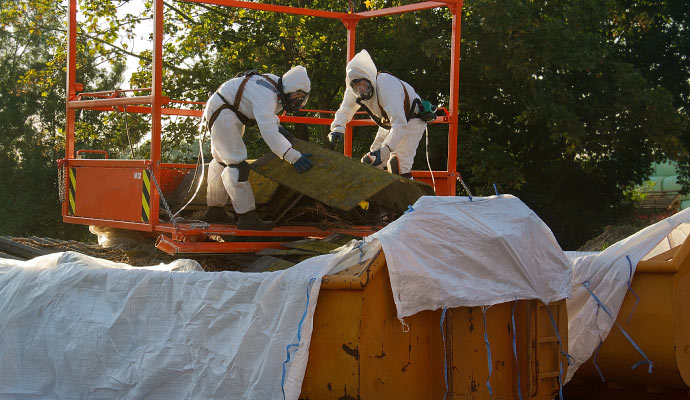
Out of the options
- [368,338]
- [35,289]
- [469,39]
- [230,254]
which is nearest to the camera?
[368,338]

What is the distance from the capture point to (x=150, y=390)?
16.2 feet

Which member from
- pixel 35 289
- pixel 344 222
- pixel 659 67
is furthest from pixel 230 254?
pixel 659 67

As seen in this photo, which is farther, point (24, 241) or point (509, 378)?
point (24, 241)

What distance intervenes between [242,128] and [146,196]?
1072 millimetres

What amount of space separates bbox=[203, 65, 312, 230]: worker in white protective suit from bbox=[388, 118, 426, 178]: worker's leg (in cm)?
107

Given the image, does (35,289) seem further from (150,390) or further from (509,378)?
(509,378)

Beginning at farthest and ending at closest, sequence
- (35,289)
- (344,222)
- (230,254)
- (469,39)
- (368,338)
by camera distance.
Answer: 1. (469,39)
2. (344,222)
3. (230,254)
4. (35,289)
5. (368,338)

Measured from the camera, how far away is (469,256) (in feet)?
16.5

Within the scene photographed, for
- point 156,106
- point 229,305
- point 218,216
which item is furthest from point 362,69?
point 229,305

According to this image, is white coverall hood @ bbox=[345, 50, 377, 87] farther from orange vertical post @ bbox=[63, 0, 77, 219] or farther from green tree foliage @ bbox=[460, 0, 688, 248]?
green tree foliage @ bbox=[460, 0, 688, 248]

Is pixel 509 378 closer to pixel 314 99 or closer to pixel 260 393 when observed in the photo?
pixel 260 393

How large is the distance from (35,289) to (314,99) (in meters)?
13.7

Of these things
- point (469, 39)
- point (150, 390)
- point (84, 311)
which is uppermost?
point (469, 39)

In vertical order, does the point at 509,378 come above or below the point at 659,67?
below
